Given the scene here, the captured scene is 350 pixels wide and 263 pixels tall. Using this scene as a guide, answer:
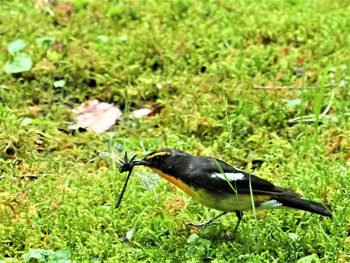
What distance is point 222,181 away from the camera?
4.16 meters

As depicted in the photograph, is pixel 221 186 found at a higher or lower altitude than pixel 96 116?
higher

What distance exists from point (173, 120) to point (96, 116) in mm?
611

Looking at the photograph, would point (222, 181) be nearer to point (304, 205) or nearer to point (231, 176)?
point (231, 176)

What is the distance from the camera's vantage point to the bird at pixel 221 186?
417cm

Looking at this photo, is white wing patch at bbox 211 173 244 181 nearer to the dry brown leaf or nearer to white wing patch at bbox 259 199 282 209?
white wing patch at bbox 259 199 282 209

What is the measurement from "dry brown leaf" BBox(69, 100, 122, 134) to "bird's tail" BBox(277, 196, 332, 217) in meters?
2.06

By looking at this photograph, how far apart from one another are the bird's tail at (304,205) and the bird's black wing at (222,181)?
0.11ft

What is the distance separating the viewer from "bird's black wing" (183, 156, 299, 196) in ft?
13.6

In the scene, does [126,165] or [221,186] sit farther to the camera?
[126,165]

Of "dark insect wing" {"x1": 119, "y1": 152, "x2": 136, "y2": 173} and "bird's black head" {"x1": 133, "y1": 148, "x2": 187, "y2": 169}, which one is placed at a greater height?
"bird's black head" {"x1": 133, "y1": 148, "x2": 187, "y2": 169}

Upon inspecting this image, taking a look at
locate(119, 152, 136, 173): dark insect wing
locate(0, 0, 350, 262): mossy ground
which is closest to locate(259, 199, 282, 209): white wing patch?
locate(0, 0, 350, 262): mossy ground

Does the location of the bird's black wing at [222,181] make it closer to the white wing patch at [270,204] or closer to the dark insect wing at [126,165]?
the white wing patch at [270,204]

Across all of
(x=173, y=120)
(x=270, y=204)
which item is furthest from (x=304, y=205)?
(x=173, y=120)

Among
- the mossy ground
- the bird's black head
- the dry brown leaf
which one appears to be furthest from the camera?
the dry brown leaf
